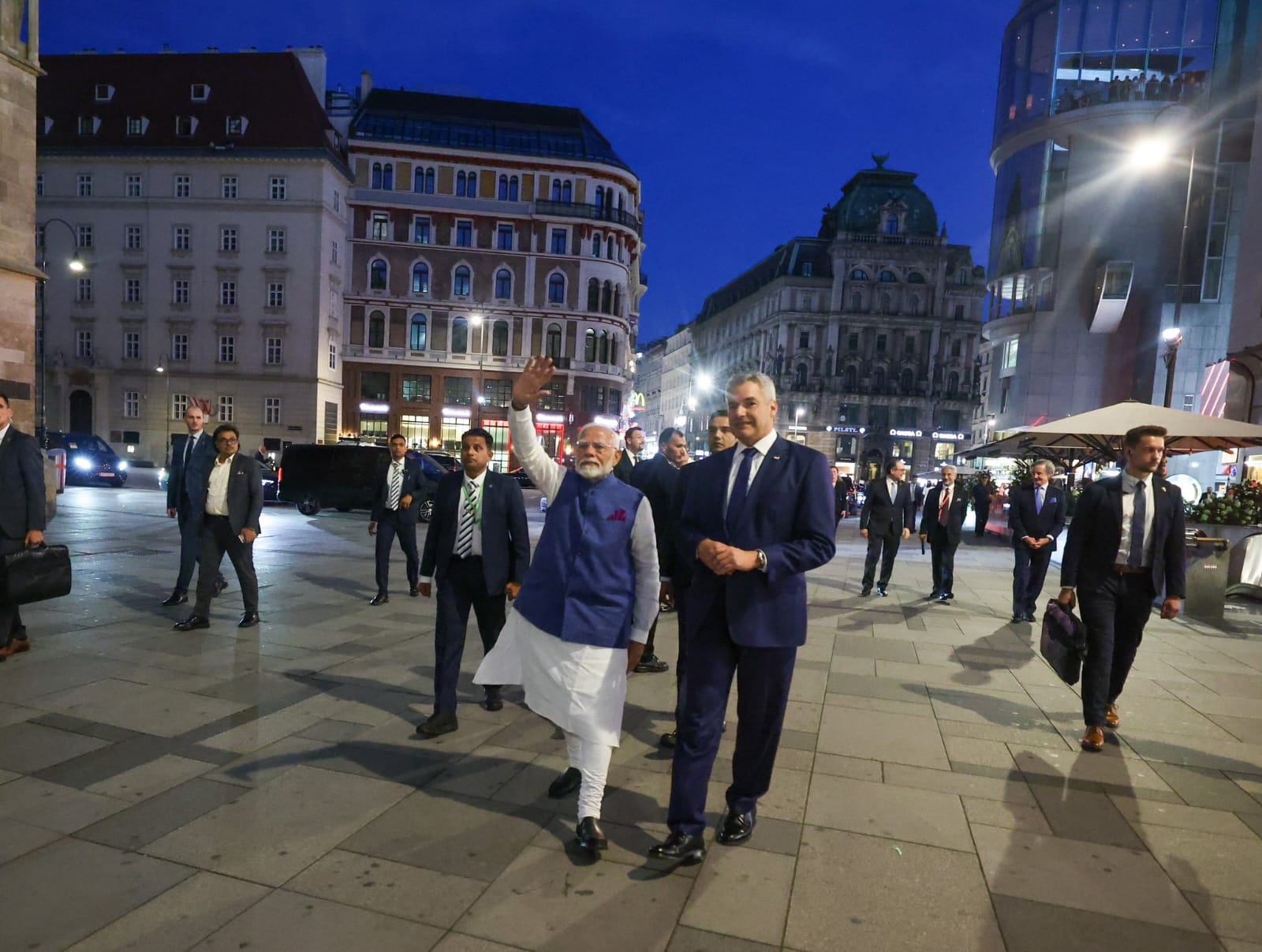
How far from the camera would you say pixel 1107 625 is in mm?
5160

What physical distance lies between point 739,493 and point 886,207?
77955 millimetres

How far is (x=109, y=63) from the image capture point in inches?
1822

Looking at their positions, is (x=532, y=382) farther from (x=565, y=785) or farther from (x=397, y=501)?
(x=397, y=501)

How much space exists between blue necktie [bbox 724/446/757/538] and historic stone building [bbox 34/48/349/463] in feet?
148

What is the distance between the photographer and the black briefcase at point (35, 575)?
18.8 feet

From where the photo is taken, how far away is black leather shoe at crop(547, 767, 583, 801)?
4.04 meters

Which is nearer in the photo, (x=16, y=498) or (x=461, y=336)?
(x=16, y=498)

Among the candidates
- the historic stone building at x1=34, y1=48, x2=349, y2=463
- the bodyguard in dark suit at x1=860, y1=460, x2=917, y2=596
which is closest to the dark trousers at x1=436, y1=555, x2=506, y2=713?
the bodyguard in dark suit at x1=860, y1=460, x2=917, y2=596

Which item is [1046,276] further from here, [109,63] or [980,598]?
[109,63]

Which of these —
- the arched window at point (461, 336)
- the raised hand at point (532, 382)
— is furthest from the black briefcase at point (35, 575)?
the arched window at point (461, 336)

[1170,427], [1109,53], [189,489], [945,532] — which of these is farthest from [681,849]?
[1109,53]

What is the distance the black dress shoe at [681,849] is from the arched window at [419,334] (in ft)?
158

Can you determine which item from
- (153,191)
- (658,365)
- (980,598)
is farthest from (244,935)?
(658,365)

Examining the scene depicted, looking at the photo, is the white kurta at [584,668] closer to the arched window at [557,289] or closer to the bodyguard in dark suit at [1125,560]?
the bodyguard in dark suit at [1125,560]
